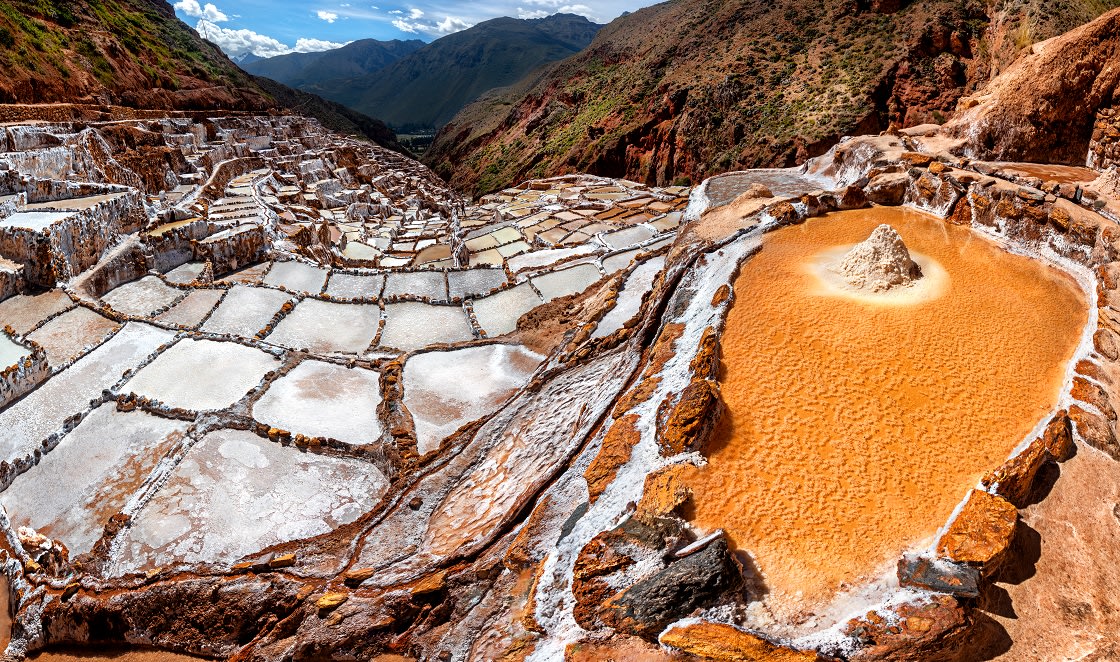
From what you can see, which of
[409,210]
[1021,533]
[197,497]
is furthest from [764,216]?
Result: [409,210]

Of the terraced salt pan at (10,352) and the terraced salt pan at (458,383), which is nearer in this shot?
the terraced salt pan at (458,383)

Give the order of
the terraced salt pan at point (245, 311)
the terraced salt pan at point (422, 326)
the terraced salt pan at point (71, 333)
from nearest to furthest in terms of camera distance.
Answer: the terraced salt pan at point (71, 333), the terraced salt pan at point (422, 326), the terraced salt pan at point (245, 311)

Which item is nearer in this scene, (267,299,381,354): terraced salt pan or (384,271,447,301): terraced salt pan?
(267,299,381,354): terraced salt pan

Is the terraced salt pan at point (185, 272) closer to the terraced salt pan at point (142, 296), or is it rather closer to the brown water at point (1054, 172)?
the terraced salt pan at point (142, 296)

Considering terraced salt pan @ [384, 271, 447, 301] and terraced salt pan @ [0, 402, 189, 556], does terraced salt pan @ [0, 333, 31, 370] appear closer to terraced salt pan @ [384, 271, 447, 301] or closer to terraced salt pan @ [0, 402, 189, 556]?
terraced salt pan @ [0, 402, 189, 556]

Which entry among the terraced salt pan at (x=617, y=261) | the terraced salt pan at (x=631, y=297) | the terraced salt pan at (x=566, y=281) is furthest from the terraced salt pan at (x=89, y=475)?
the terraced salt pan at (x=617, y=261)

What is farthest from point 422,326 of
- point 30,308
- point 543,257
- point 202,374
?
point 30,308

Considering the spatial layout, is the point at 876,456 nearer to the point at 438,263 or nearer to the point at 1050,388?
the point at 1050,388

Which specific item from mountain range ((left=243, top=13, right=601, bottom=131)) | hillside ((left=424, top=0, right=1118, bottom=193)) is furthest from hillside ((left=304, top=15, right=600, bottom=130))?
hillside ((left=424, top=0, right=1118, bottom=193))
